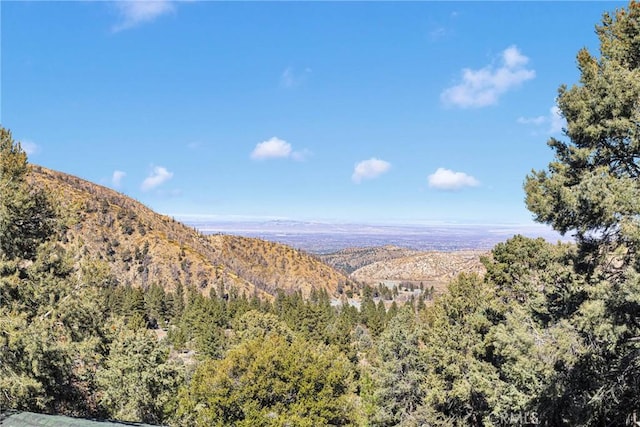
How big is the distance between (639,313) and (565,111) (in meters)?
5.18

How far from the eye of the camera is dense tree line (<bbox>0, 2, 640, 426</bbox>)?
964 cm

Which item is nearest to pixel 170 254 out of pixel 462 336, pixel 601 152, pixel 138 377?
pixel 138 377

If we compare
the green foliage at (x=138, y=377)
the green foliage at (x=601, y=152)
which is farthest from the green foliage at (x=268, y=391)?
the green foliage at (x=601, y=152)

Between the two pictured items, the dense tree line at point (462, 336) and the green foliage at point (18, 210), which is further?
the green foliage at point (18, 210)

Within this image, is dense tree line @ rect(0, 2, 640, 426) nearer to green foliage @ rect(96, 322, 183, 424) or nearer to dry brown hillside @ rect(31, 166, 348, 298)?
green foliage @ rect(96, 322, 183, 424)

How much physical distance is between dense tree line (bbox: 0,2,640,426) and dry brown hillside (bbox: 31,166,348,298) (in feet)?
269

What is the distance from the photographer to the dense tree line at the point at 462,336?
964 centimetres

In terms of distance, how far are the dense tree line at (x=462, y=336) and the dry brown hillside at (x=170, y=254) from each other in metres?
81.9

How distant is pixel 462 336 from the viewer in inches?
836

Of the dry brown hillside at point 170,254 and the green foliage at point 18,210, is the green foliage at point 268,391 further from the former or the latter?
the dry brown hillside at point 170,254

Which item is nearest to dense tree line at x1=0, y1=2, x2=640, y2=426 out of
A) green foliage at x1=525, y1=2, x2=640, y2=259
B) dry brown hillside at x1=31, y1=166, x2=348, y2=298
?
green foliage at x1=525, y1=2, x2=640, y2=259

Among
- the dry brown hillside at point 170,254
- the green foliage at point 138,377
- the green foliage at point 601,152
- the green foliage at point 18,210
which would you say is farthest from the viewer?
the dry brown hillside at point 170,254

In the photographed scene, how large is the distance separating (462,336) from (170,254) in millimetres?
122150

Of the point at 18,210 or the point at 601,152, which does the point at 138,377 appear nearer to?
the point at 18,210
